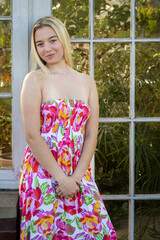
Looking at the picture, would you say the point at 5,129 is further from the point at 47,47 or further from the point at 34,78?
the point at 47,47

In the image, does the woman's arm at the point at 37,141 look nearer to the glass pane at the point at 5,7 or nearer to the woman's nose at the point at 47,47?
the woman's nose at the point at 47,47

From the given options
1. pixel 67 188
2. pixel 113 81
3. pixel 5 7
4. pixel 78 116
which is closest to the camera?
pixel 67 188

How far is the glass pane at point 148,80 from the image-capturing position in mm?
2619

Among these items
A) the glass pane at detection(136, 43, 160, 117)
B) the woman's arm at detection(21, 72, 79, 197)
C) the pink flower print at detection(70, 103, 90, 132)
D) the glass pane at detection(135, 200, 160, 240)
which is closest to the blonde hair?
the woman's arm at detection(21, 72, 79, 197)

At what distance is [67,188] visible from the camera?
2.08 meters

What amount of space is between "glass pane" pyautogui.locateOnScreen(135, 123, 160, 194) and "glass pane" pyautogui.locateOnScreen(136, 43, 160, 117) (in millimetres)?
104

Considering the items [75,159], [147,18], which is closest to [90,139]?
[75,159]

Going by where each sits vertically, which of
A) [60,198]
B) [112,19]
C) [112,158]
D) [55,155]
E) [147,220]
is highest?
[112,19]

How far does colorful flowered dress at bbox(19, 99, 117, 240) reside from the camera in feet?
6.91

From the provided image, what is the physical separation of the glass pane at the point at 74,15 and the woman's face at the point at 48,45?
0.40 metres

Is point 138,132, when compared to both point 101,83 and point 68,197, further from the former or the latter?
point 68,197

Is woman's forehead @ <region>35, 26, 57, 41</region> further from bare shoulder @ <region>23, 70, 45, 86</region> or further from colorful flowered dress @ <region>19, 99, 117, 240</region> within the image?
colorful flowered dress @ <region>19, 99, 117, 240</region>

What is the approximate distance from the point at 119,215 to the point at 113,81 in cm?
94

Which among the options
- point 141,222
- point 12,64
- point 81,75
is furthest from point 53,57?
point 141,222
